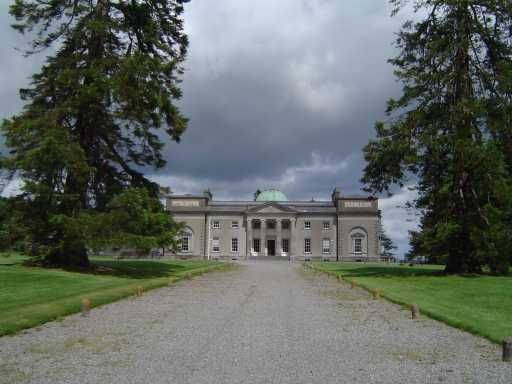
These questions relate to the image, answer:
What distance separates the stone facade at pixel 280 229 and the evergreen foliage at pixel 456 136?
191ft

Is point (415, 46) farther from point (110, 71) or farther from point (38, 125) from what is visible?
point (38, 125)

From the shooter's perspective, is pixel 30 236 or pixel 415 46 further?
pixel 415 46

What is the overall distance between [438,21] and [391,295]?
689 inches

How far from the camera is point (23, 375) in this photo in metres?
6.37

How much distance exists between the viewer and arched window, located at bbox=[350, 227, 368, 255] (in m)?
85.1

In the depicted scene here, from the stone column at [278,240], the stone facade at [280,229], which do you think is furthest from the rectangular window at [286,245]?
the stone column at [278,240]

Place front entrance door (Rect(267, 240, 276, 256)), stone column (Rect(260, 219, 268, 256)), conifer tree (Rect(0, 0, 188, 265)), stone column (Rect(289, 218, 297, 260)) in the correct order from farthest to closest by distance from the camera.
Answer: front entrance door (Rect(267, 240, 276, 256)), stone column (Rect(260, 219, 268, 256)), stone column (Rect(289, 218, 297, 260)), conifer tree (Rect(0, 0, 188, 265))

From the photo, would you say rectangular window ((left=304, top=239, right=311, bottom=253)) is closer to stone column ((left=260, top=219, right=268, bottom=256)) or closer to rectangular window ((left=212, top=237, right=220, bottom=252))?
stone column ((left=260, top=219, right=268, bottom=256))

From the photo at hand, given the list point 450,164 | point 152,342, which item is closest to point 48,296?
point 152,342

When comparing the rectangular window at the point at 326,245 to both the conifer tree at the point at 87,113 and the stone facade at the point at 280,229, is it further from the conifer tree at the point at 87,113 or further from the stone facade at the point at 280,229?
the conifer tree at the point at 87,113

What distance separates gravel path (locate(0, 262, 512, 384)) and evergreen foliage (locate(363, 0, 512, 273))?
13814 mm

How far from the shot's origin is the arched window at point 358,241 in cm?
8512

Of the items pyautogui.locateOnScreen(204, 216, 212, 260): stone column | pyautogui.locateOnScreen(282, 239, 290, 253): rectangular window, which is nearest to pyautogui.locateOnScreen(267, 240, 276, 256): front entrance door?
pyautogui.locateOnScreen(282, 239, 290, 253): rectangular window

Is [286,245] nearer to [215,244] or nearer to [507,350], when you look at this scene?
[215,244]
